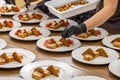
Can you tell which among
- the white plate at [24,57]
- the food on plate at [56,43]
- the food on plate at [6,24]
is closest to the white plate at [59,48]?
the food on plate at [56,43]

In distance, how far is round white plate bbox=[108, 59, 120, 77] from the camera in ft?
5.07

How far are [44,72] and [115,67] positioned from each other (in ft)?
1.29

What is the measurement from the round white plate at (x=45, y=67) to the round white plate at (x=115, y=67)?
0.22m

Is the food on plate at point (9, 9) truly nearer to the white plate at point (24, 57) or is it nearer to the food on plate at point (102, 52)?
the white plate at point (24, 57)

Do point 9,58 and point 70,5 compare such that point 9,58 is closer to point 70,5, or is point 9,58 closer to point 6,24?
point 6,24

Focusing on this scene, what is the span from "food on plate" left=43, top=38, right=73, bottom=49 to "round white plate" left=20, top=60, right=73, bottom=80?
8.2 inches

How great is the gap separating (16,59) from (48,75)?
0.25 m

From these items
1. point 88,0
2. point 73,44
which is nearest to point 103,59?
point 73,44

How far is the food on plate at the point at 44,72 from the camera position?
148 cm

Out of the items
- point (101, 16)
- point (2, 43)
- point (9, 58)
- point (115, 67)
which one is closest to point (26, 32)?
point (2, 43)

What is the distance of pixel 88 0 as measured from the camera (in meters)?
2.35

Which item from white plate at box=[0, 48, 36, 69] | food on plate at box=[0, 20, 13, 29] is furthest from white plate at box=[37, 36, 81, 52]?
food on plate at box=[0, 20, 13, 29]

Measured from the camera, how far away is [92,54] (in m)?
1.71

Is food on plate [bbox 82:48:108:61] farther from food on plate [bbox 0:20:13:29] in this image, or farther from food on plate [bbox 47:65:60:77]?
food on plate [bbox 0:20:13:29]
